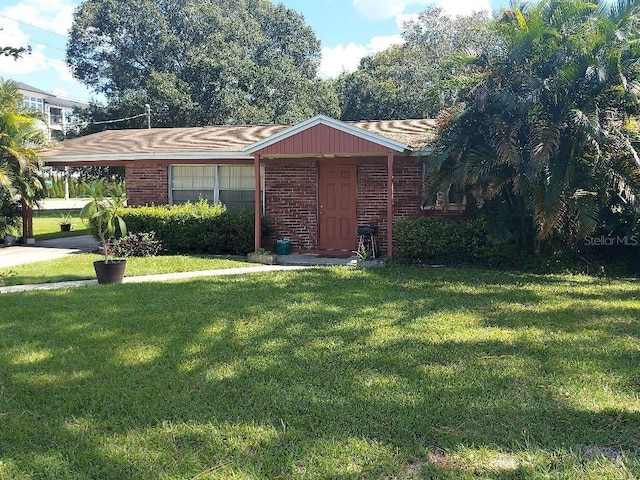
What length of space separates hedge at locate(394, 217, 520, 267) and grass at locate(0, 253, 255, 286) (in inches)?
130

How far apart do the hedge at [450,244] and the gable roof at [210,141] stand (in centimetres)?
163

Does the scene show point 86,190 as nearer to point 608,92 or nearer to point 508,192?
point 508,192

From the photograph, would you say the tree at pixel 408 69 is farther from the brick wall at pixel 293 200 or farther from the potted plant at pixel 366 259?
the potted plant at pixel 366 259

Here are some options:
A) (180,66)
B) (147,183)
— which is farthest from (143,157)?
(180,66)

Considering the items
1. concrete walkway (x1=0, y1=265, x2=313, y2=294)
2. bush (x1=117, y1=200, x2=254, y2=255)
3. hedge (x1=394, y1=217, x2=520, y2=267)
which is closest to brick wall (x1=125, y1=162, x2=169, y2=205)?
bush (x1=117, y1=200, x2=254, y2=255)

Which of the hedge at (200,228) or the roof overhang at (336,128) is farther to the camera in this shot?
the hedge at (200,228)

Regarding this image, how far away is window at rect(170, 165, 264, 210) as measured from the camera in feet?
47.4

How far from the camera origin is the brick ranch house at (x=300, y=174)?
11672mm

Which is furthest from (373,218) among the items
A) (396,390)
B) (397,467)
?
(397,467)

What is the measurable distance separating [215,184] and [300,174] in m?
2.48

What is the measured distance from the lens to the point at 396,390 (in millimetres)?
4414

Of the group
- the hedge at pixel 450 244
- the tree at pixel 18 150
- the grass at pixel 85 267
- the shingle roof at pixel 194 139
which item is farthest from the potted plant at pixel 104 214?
the tree at pixel 18 150

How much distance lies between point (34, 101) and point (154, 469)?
6776 centimetres

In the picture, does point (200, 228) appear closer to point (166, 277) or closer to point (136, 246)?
point (136, 246)
